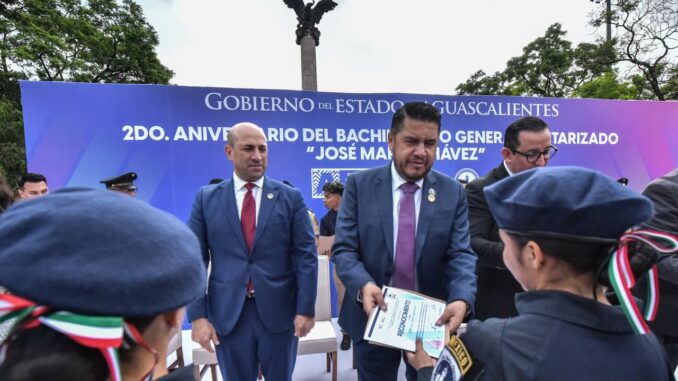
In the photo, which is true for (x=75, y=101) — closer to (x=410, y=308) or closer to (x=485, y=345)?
(x=410, y=308)

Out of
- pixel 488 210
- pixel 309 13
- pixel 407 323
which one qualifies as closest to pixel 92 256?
pixel 407 323

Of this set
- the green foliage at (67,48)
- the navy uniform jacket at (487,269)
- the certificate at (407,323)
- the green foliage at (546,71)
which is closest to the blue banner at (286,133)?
the navy uniform jacket at (487,269)

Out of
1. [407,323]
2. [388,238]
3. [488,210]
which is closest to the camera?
[407,323]

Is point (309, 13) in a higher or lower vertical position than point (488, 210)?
A: higher

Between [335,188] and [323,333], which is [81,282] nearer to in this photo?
[323,333]

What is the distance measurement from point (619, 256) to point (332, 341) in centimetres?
222

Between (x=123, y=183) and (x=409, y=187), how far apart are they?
302 cm

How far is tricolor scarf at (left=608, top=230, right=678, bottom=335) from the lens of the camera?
68 cm

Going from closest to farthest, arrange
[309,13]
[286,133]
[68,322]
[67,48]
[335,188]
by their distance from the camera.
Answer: [68,322]
[335,188]
[286,133]
[309,13]
[67,48]

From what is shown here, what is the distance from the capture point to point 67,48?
1217cm

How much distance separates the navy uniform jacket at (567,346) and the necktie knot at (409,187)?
0.90 m

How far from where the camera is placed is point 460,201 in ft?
Result: 5.42

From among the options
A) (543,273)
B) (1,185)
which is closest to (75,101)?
(1,185)

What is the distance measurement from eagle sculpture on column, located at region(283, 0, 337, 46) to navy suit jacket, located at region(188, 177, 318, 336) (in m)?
7.29
